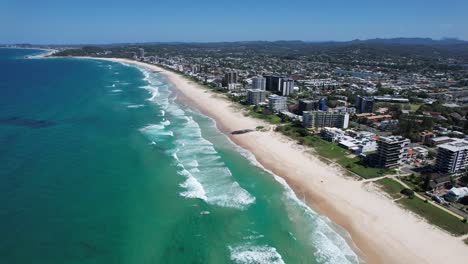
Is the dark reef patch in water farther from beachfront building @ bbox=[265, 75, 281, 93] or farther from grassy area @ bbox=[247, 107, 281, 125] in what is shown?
beachfront building @ bbox=[265, 75, 281, 93]

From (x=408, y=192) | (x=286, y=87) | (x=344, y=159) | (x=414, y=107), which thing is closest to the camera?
(x=408, y=192)

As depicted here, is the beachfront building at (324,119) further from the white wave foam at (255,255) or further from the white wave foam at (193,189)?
the white wave foam at (255,255)

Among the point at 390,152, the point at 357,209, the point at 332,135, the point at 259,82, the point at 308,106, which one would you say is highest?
the point at 259,82

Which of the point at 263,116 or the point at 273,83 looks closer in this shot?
the point at 263,116

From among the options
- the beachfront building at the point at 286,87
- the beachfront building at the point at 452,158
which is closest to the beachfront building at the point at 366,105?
the beachfront building at the point at 286,87

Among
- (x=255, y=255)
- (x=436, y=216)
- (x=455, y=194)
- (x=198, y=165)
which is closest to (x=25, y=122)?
(x=198, y=165)

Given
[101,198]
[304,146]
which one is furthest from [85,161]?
[304,146]

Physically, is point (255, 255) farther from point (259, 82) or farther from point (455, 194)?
point (259, 82)
